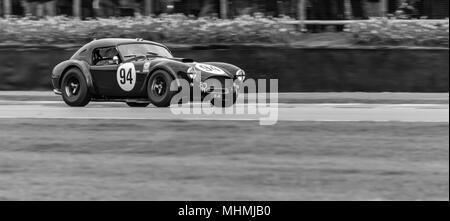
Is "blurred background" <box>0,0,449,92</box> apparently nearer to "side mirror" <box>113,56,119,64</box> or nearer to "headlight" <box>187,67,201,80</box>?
"side mirror" <box>113,56,119,64</box>

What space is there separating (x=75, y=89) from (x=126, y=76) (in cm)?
135

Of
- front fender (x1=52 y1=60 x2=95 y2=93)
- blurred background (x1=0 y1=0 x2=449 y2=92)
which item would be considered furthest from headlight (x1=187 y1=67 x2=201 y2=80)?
blurred background (x1=0 y1=0 x2=449 y2=92)

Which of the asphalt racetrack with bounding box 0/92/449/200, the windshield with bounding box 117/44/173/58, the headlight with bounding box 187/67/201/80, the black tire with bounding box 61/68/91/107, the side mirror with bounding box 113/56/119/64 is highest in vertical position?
the windshield with bounding box 117/44/173/58

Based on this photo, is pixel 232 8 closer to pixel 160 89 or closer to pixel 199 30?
pixel 199 30

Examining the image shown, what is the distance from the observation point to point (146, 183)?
803 cm

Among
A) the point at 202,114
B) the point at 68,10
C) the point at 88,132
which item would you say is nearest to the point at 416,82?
the point at 202,114

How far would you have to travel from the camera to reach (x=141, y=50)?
1502 cm

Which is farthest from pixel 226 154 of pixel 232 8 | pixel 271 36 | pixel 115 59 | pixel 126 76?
pixel 232 8

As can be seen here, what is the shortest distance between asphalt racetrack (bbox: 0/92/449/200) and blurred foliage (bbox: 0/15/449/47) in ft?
15.4

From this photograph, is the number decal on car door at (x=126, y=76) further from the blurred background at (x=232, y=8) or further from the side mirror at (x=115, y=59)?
the blurred background at (x=232, y=8)

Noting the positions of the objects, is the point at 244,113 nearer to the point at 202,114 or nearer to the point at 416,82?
the point at 202,114

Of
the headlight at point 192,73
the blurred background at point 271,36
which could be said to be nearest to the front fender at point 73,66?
the headlight at point 192,73

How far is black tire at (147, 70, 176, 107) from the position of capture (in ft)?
45.9

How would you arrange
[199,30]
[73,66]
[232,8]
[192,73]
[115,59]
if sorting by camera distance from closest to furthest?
[192,73]
[115,59]
[73,66]
[199,30]
[232,8]
